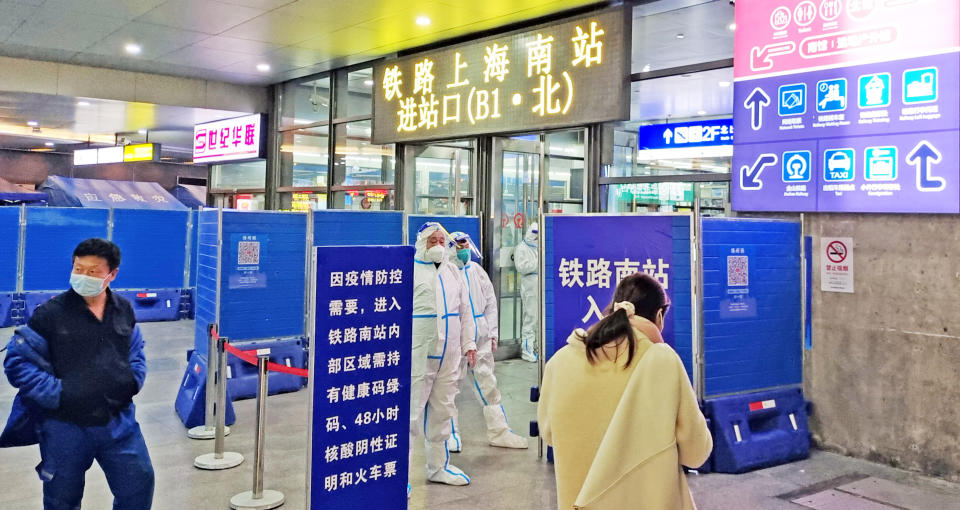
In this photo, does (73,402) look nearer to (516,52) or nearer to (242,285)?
(242,285)

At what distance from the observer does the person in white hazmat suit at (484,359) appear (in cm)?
516

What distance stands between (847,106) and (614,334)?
359 centimetres

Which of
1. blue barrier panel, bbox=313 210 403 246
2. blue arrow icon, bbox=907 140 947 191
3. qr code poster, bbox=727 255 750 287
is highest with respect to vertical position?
blue arrow icon, bbox=907 140 947 191

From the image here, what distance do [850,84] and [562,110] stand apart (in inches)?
91.0

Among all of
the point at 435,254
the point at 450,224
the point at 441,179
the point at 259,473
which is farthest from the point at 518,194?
the point at 259,473

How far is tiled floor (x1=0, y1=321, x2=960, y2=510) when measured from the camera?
408 cm

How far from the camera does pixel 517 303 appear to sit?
345 inches

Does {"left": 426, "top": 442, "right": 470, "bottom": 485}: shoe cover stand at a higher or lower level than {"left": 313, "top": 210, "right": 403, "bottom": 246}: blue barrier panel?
lower

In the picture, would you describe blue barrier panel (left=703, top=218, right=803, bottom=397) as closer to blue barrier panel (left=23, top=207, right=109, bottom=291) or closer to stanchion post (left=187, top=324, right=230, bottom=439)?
stanchion post (left=187, top=324, right=230, bottom=439)

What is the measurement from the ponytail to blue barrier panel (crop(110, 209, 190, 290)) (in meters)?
10.3

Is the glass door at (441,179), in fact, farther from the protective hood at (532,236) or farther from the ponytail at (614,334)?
the ponytail at (614,334)

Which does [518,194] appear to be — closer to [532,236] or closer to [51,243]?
[532,236]

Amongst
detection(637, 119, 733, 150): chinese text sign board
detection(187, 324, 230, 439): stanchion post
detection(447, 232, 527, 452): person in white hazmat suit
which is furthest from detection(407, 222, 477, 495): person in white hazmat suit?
detection(637, 119, 733, 150): chinese text sign board

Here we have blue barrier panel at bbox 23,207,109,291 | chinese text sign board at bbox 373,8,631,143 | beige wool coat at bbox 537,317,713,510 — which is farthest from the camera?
blue barrier panel at bbox 23,207,109,291
